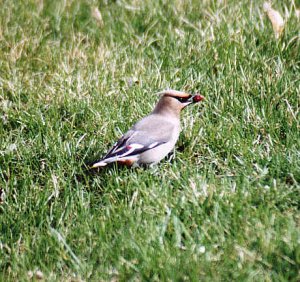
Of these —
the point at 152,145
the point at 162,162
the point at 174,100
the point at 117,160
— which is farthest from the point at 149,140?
the point at 174,100

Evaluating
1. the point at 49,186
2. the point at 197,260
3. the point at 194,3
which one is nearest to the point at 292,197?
the point at 197,260

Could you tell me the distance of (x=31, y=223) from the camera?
16.0ft

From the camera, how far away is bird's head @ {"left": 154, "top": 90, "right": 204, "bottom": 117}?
5535 millimetres

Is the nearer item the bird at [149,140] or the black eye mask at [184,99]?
the bird at [149,140]

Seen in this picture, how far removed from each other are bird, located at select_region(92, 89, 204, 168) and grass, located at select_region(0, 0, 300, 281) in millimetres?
113

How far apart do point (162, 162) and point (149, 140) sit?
197 mm

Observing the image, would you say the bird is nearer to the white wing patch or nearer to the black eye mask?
the white wing patch

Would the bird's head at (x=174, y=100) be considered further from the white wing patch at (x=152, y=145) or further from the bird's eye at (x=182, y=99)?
the white wing patch at (x=152, y=145)

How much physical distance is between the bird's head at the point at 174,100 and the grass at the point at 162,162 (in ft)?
0.49

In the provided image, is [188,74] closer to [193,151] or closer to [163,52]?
[163,52]

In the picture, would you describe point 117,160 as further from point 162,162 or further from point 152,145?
point 162,162

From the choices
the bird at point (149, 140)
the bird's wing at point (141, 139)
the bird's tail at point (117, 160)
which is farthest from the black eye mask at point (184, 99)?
the bird's tail at point (117, 160)

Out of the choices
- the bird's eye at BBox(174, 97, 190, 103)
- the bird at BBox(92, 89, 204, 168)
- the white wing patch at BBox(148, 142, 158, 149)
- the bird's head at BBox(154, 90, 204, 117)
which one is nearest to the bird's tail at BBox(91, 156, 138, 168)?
the bird at BBox(92, 89, 204, 168)

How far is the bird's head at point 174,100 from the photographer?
18.2 ft
